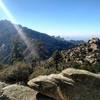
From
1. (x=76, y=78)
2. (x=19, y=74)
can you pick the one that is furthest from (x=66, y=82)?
(x=19, y=74)

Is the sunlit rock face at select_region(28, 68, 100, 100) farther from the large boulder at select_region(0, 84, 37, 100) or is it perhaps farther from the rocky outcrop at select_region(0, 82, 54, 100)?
the large boulder at select_region(0, 84, 37, 100)

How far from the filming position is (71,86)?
21.3 meters

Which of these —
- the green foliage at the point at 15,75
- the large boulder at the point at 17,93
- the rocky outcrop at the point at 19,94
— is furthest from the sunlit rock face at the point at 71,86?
the green foliage at the point at 15,75

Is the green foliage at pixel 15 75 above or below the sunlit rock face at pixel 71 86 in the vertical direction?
below

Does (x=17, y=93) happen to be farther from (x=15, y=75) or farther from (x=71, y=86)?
(x=15, y=75)

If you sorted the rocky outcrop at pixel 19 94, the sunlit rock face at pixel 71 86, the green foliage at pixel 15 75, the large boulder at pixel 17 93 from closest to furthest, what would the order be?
the sunlit rock face at pixel 71 86 → the rocky outcrop at pixel 19 94 → the large boulder at pixel 17 93 → the green foliage at pixel 15 75

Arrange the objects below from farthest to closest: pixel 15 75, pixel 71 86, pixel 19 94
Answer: pixel 15 75
pixel 19 94
pixel 71 86

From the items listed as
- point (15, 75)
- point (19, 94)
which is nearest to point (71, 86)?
point (19, 94)

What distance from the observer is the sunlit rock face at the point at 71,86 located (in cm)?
2122

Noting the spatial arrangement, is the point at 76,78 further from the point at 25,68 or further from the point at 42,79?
the point at 25,68

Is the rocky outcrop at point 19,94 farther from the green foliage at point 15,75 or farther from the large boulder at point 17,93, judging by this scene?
the green foliage at point 15,75

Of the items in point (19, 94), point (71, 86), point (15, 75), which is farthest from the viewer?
point (15, 75)

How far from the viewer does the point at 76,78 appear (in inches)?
853

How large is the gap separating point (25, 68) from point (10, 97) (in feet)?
137
